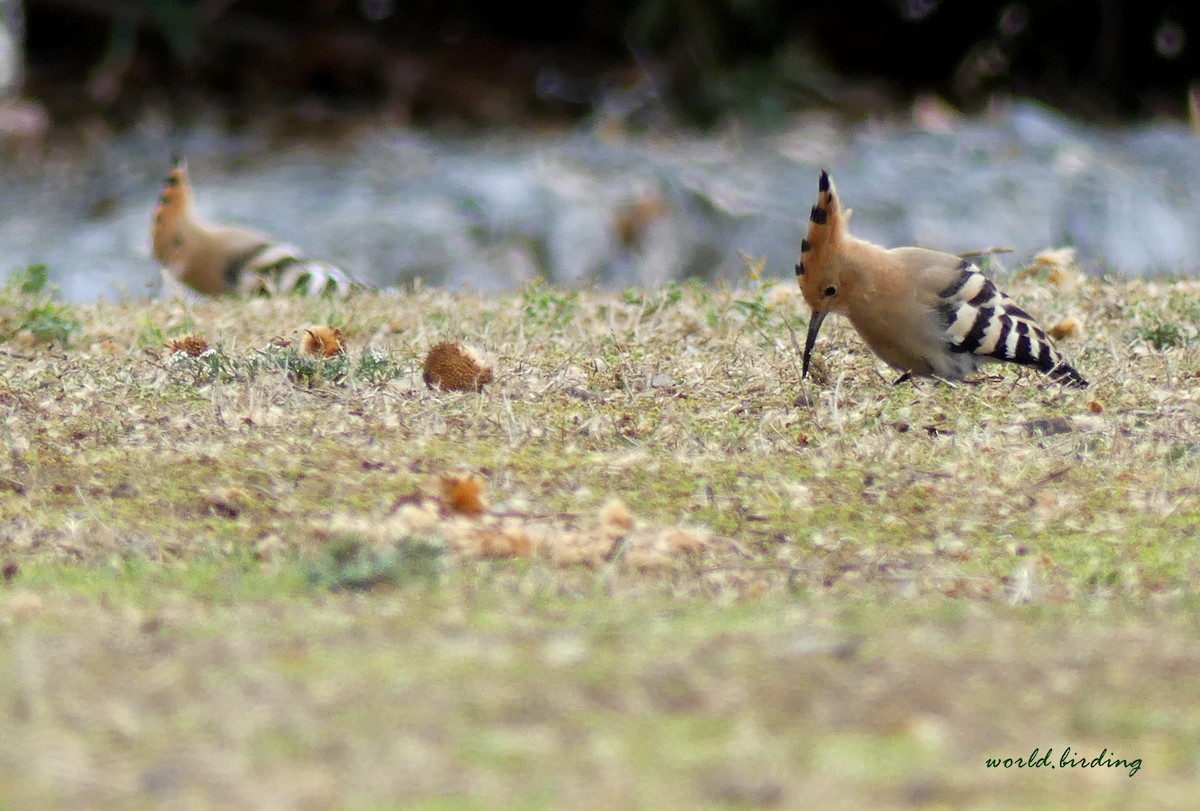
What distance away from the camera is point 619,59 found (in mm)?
12781

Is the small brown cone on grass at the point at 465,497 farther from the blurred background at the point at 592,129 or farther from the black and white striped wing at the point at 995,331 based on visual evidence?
the blurred background at the point at 592,129

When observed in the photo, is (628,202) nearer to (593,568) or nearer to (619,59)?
(619,59)

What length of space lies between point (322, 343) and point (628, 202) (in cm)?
499

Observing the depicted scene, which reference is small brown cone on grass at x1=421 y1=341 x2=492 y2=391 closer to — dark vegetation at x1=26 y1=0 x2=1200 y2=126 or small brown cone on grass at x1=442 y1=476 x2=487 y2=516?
small brown cone on grass at x1=442 y1=476 x2=487 y2=516

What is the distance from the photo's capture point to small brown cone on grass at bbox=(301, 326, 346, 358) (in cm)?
490

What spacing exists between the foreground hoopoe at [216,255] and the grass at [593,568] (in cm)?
185

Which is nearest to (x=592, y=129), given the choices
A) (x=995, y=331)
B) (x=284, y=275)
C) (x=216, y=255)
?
(x=216, y=255)

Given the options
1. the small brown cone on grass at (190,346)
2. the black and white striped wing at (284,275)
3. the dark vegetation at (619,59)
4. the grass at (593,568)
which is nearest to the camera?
the grass at (593,568)

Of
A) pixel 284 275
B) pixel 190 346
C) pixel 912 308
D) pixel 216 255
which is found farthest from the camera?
pixel 216 255

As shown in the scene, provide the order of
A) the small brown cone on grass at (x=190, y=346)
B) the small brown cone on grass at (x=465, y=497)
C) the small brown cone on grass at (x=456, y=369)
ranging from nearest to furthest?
the small brown cone on grass at (x=465, y=497) → the small brown cone on grass at (x=456, y=369) → the small brown cone on grass at (x=190, y=346)

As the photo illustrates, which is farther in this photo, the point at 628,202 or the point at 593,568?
the point at 628,202

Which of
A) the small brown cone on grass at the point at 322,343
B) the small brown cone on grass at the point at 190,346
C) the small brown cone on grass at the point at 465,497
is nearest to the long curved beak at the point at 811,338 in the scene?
the small brown cone on grass at the point at 322,343

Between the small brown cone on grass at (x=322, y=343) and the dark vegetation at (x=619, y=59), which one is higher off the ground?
the dark vegetation at (x=619, y=59)

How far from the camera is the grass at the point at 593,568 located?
221 cm
